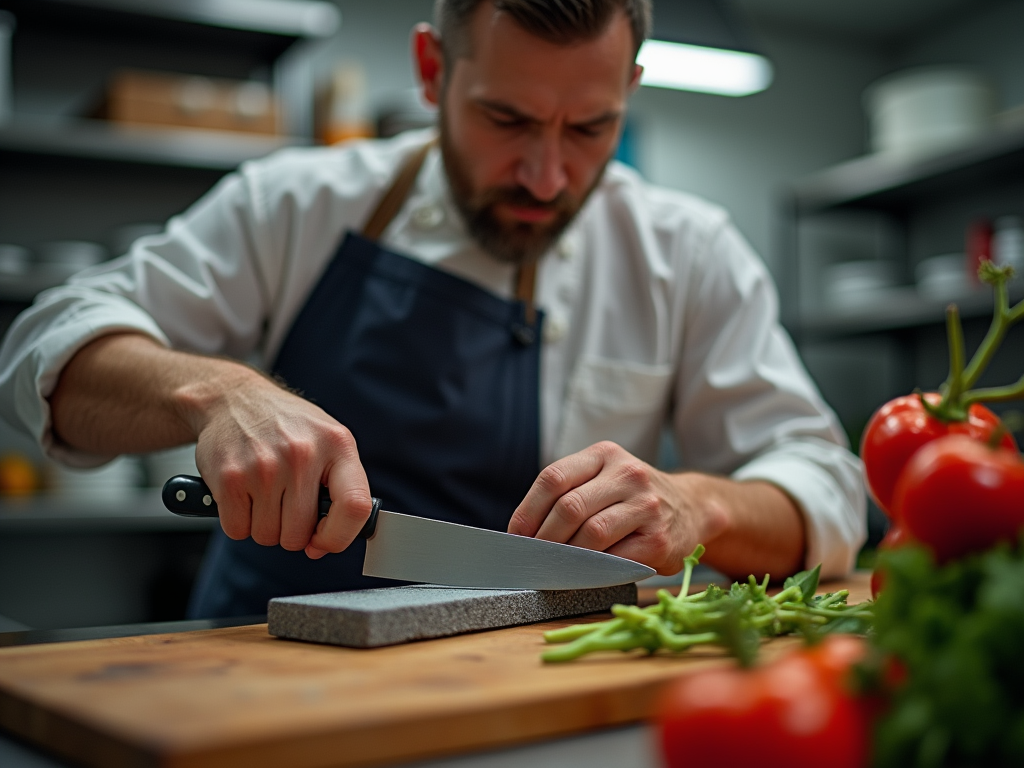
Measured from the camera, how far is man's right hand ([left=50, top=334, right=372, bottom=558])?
3.11 feet

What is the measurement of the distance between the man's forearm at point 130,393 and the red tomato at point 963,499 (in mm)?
734

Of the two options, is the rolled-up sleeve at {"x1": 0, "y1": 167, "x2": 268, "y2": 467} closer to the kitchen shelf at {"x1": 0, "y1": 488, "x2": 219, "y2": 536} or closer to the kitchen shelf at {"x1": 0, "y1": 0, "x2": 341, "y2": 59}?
the kitchen shelf at {"x1": 0, "y1": 488, "x2": 219, "y2": 536}

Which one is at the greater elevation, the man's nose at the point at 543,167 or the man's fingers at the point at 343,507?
the man's nose at the point at 543,167

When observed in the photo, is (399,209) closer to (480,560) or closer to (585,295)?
(585,295)

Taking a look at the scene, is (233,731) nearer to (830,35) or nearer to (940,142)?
(940,142)

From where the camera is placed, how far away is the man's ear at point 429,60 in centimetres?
146

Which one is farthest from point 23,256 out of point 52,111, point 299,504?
point 299,504

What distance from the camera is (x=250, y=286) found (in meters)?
1.51

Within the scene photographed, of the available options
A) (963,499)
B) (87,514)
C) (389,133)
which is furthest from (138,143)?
(963,499)

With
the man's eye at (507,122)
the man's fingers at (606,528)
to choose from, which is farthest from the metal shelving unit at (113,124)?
the man's fingers at (606,528)

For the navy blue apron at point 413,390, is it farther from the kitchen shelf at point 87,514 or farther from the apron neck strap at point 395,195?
the kitchen shelf at point 87,514

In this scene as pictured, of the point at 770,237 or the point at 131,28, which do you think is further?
the point at 770,237

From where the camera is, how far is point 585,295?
1568 mm

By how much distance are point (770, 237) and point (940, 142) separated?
3.29 feet
